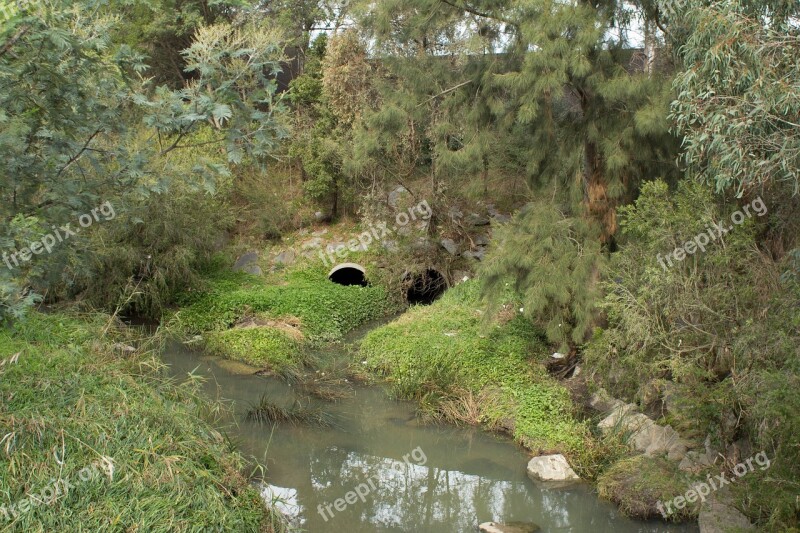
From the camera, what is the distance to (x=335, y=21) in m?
17.3

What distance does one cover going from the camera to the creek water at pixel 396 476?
22.4ft

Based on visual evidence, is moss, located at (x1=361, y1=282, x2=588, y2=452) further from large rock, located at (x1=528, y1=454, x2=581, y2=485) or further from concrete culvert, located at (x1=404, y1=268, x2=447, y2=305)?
concrete culvert, located at (x1=404, y1=268, x2=447, y2=305)

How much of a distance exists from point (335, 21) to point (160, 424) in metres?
13.4

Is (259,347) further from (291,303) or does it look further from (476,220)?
(476,220)

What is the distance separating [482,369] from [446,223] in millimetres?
5186

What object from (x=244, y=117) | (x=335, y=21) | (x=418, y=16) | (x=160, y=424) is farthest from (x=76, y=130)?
(x=335, y=21)

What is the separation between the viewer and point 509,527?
6.64 m

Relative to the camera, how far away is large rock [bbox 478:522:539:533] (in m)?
6.56

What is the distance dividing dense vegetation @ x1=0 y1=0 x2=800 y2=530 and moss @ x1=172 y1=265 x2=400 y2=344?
0.19ft

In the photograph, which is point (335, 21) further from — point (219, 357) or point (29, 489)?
point (29, 489)

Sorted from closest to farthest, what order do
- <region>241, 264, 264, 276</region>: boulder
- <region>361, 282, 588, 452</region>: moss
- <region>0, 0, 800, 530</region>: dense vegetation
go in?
<region>0, 0, 800, 530</region>: dense vegetation
<region>361, 282, 588, 452</region>: moss
<region>241, 264, 264, 276</region>: boulder

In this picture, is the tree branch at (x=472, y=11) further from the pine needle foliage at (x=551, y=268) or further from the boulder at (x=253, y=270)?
the boulder at (x=253, y=270)

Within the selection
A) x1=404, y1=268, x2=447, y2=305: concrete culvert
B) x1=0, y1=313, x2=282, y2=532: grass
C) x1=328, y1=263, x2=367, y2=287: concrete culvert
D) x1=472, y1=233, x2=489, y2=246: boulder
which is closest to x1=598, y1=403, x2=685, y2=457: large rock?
x1=0, y1=313, x2=282, y2=532: grass

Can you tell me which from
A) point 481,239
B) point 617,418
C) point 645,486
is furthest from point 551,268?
point 481,239
